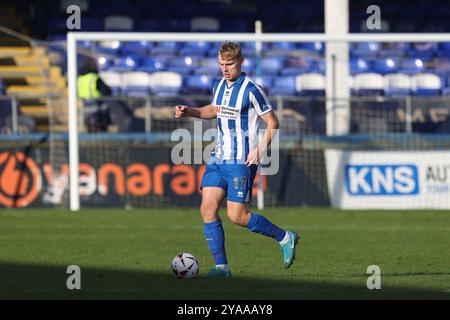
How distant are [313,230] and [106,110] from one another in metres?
5.70

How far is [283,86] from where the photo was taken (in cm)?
2231

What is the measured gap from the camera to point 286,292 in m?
8.73

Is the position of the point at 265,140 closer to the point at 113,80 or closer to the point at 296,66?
the point at 113,80

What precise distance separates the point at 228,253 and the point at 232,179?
102 inches

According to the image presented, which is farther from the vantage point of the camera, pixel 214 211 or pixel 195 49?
pixel 195 49

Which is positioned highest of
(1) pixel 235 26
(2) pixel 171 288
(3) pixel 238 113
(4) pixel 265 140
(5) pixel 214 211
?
(1) pixel 235 26

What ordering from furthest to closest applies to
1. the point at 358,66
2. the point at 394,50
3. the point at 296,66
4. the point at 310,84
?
the point at 394,50, the point at 296,66, the point at 358,66, the point at 310,84

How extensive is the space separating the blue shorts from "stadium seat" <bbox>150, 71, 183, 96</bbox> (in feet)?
39.4

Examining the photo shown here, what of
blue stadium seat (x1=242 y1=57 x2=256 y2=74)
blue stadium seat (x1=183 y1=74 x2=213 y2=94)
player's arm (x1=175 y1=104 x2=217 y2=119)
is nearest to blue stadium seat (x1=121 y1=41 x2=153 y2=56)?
blue stadium seat (x1=183 y1=74 x2=213 y2=94)

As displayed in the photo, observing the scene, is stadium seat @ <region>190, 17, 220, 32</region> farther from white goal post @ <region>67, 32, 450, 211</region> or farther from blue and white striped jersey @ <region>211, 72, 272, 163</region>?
blue and white striped jersey @ <region>211, 72, 272, 163</region>

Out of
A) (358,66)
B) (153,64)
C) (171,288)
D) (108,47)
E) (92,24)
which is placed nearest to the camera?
(171,288)

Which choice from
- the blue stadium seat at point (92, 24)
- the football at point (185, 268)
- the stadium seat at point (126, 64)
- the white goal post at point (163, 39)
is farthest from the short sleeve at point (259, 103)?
the blue stadium seat at point (92, 24)

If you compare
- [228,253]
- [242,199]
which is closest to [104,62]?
[228,253]
